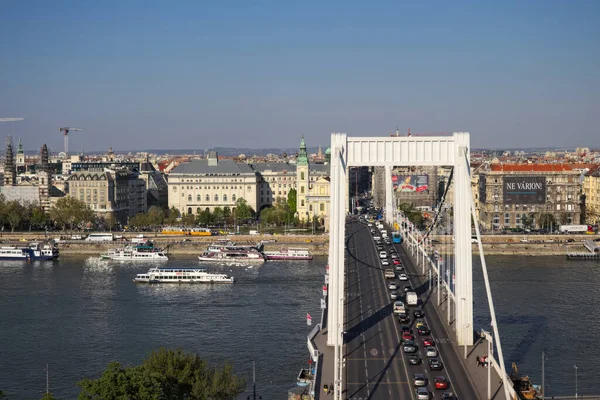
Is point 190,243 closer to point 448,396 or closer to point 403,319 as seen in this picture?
point 403,319

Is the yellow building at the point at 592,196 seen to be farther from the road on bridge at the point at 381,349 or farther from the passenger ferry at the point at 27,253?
the passenger ferry at the point at 27,253

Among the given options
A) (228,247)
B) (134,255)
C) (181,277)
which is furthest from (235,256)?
(181,277)

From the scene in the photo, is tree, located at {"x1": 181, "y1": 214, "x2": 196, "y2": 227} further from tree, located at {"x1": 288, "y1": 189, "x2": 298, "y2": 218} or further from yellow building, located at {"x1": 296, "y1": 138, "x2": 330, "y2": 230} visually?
yellow building, located at {"x1": 296, "y1": 138, "x2": 330, "y2": 230}

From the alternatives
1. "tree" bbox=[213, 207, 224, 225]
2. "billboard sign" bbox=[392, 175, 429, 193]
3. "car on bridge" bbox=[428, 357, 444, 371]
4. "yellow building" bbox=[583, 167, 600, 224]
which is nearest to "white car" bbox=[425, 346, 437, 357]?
"car on bridge" bbox=[428, 357, 444, 371]

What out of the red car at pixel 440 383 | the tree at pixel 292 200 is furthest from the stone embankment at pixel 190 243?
the red car at pixel 440 383

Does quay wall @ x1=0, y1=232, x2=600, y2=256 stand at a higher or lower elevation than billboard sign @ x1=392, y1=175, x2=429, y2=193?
lower
